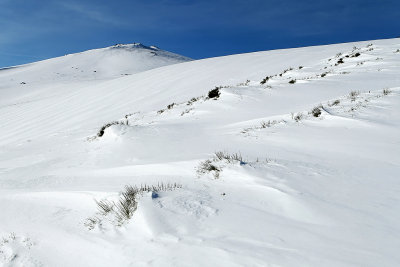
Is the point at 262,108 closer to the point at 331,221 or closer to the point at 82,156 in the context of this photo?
the point at 82,156

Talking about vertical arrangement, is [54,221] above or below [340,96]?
below

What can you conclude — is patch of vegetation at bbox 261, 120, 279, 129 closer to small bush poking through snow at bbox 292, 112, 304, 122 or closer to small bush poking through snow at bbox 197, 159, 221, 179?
small bush poking through snow at bbox 292, 112, 304, 122

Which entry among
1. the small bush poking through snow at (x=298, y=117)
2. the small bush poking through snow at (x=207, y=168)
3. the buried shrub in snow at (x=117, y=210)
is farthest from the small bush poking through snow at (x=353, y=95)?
the buried shrub in snow at (x=117, y=210)

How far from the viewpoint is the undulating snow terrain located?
193 centimetres

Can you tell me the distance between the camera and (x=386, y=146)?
3.65 m

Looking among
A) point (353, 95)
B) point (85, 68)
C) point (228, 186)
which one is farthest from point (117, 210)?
point (85, 68)

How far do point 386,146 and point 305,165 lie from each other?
4.05 ft

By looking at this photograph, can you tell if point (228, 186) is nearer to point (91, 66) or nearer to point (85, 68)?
point (85, 68)

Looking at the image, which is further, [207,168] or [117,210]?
[207,168]

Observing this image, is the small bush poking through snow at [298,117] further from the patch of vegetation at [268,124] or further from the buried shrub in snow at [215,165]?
the buried shrub in snow at [215,165]

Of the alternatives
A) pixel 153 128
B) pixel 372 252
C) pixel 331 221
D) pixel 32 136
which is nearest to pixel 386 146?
pixel 331 221

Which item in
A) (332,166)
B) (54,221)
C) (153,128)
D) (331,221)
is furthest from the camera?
(153,128)

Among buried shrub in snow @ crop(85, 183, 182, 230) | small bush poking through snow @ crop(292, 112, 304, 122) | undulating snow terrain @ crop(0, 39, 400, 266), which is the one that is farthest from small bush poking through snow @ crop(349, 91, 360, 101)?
buried shrub in snow @ crop(85, 183, 182, 230)

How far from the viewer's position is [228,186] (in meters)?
2.86
